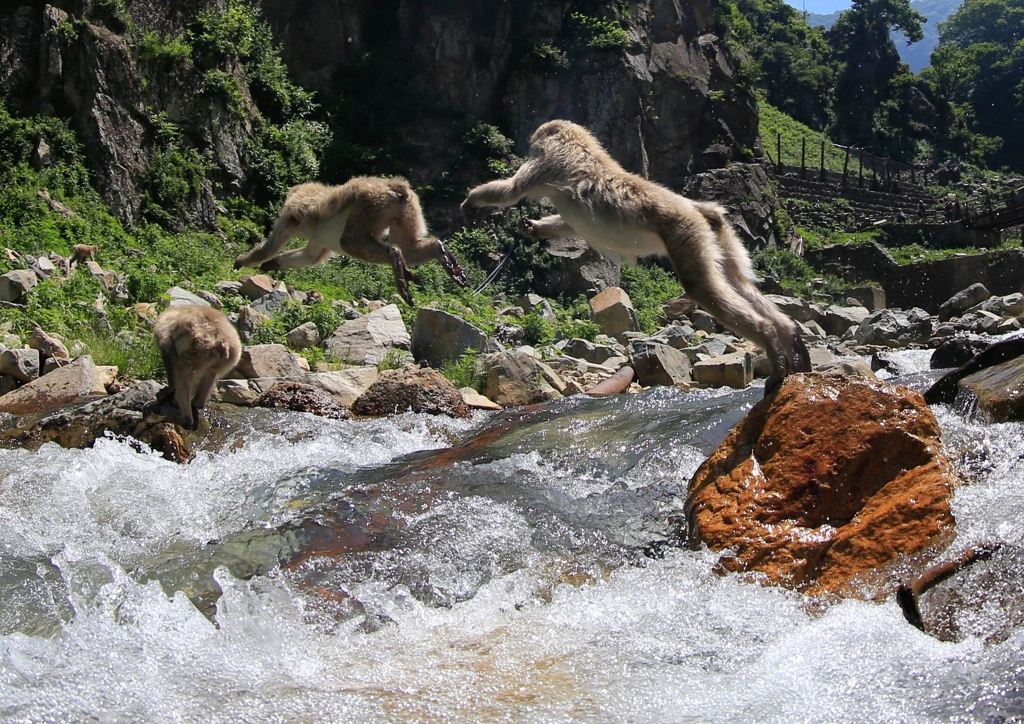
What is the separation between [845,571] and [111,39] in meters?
17.0

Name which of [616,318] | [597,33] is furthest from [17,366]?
[597,33]

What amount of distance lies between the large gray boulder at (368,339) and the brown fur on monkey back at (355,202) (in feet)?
7.73

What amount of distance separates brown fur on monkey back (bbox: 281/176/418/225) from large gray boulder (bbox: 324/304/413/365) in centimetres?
235

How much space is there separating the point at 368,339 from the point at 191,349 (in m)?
4.24

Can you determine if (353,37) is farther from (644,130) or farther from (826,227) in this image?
(826,227)

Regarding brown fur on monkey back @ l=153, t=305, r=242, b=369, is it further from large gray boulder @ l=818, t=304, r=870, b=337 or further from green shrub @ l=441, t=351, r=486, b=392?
large gray boulder @ l=818, t=304, r=870, b=337

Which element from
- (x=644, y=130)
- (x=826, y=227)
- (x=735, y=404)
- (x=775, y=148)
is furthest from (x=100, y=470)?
(x=775, y=148)

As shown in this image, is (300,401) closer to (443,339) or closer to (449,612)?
(443,339)

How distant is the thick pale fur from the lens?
7258 millimetres

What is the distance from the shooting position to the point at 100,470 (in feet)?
21.5

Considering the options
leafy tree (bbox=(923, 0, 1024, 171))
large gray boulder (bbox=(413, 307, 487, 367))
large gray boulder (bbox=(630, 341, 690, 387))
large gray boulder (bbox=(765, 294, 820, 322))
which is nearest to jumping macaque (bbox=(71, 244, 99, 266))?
large gray boulder (bbox=(413, 307, 487, 367))

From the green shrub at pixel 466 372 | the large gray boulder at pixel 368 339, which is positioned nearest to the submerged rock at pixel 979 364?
the green shrub at pixel 466 372

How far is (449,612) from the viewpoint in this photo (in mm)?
4367

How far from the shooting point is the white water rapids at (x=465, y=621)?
3324mm
